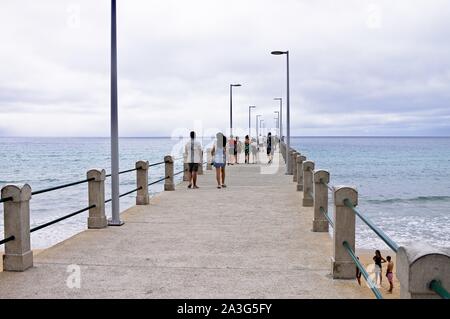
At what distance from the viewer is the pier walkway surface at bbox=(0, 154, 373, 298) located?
5.57m

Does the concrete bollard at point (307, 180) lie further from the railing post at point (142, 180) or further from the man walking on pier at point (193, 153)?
the man walking on pier at point (193, 153)

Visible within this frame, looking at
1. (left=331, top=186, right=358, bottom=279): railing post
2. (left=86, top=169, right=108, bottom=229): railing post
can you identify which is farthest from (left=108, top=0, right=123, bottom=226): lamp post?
(left=331, top=186, right=358, bottom=279): railing post

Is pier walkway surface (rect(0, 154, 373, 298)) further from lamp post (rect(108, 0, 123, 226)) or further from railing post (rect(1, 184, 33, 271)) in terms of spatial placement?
lamp post (rect(108, 0, 123, 226))

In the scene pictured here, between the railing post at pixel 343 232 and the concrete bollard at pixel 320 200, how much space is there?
2640 mm

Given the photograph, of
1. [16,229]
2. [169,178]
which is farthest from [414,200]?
[16,229]

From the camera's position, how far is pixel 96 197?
9336 millimetres

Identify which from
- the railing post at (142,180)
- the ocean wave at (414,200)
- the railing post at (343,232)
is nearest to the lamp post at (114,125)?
the railing post at (142,180)

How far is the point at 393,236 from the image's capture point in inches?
918

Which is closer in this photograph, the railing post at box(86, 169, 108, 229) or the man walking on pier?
the railing post at box(86, 169, 108, 229)

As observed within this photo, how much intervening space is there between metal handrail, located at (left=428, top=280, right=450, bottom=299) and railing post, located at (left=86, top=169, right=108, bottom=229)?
7.10 meters

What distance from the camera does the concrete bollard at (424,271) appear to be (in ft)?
10.3

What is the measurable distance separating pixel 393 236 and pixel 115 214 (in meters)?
17.3

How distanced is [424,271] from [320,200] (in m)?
5.88
